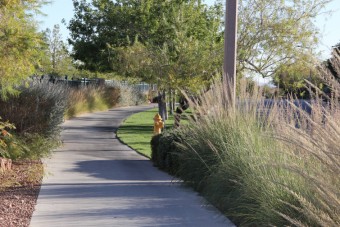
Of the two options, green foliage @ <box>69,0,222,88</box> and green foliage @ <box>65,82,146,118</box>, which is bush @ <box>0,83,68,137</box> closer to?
green foliage @ <box>69,0,222,88</box>

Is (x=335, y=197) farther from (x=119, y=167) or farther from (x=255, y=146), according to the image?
(x=119, y=167)

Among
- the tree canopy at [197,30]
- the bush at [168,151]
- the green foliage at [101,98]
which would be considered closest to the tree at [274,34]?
the tree canopy at [197,30]

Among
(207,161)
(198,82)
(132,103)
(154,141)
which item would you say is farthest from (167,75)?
(132,103)

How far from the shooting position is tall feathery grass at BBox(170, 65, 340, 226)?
17.2ft

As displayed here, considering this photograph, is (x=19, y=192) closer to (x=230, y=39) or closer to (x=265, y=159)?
(x=230, y=39)

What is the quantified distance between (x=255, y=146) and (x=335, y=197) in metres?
4.06

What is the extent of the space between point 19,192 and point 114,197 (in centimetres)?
170

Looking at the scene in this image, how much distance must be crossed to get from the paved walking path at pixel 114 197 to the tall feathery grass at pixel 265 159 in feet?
1.46

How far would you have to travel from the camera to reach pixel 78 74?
55969mm

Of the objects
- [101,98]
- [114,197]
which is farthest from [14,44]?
[101,98]

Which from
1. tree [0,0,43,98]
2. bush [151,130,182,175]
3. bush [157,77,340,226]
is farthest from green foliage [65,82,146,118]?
bush [157,77,340,226]

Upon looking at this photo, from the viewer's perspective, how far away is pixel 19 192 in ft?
34.5

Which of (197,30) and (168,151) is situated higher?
(197,30)

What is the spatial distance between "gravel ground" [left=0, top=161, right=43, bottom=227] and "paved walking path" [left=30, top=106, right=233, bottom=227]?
0.48ft
